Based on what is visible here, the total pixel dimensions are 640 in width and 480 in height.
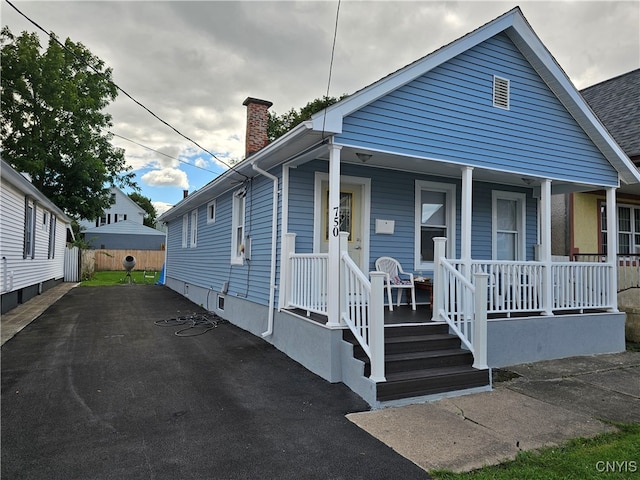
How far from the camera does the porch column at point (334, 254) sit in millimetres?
5156

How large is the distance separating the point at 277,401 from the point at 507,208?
6572 mm

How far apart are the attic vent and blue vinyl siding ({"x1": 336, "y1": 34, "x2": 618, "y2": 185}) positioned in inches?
3.8

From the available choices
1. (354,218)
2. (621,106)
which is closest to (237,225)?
(354,218)

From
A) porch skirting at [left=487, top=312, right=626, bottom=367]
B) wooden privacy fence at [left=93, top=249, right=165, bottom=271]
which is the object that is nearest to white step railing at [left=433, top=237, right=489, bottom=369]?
porch skirting at [left=487, top=312, right=626, bottom=367]

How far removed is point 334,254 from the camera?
5.21 meters

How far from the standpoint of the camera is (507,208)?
8766 mm

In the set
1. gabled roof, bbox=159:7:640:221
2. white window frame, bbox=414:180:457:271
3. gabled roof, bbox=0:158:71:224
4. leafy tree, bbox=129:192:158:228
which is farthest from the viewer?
leafy tree, bbox=129:192:158:228

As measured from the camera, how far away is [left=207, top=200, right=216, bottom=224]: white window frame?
11077 millimetres

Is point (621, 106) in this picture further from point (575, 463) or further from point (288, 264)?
point (575, 463)

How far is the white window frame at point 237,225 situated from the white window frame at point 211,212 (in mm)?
1968

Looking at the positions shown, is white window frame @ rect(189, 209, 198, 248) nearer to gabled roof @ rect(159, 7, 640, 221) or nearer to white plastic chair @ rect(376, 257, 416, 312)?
gabled roof @ rect(159, 7, 640, 221)

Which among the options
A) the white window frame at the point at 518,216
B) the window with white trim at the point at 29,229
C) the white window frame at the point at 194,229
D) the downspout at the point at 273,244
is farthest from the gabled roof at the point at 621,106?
the window with white trim at the point at 29,229

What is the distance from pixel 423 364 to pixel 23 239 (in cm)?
1083

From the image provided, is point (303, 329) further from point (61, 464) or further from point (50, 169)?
point (50, 169)
